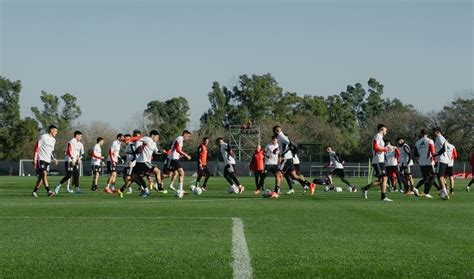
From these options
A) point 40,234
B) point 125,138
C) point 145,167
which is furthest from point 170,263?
point 125,138

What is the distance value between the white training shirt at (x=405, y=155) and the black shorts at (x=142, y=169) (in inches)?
374

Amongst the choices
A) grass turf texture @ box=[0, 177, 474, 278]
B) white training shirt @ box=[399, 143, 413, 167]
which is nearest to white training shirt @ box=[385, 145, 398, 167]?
white training shirt @ box=[399, 143, 413, 167]

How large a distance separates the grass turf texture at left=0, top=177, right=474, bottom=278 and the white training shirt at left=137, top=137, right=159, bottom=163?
7.20 metres

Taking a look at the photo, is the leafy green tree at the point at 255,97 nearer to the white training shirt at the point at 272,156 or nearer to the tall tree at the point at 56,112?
the tall tree at the point at 56,112

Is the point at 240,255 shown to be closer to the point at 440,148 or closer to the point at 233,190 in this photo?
the point at 440,148

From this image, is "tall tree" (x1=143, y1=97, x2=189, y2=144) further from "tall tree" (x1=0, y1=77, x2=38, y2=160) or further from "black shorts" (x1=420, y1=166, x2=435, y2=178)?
"black shorts" (x1=420, y1=166, x2=435, y2=178)

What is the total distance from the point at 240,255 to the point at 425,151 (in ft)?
51.8

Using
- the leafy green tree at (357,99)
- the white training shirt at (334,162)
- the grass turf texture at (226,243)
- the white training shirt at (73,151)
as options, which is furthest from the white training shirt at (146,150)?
the leafy green tree at (357,99)

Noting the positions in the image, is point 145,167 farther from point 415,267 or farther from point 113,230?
point 415,267

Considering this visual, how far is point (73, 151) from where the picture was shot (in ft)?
86.2

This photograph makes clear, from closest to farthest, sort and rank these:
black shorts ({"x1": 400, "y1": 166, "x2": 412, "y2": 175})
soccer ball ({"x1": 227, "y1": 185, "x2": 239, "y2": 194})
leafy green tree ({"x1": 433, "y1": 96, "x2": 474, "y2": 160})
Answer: soccer ball ({"x1": 227, "y1": 185, "x2": 239, "y2": 194}) < black shorts ({"x1": 400, "y1": 166, "x2": 412, "y2": 175}) < leafy green tree ({"x1": 433, "y1": 96, "x2": 474, "y2": 160})

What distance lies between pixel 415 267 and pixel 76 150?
20.1m

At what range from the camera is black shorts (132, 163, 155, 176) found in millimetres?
22797

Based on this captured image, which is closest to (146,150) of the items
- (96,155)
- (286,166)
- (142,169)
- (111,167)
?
(142,169)
